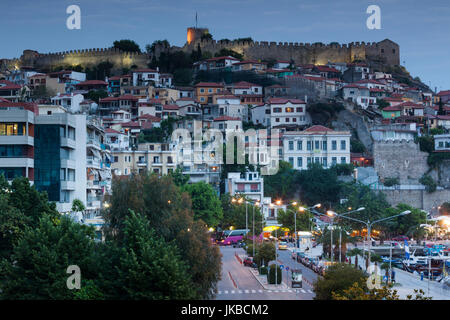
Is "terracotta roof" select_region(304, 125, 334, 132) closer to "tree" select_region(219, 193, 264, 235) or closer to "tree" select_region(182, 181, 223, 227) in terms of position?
"tree" select_region(219, 193, 264, 235)

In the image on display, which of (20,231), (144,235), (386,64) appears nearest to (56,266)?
(144,235)

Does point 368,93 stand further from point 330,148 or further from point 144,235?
point 144,235

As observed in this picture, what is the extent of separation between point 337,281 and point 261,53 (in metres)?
95.6

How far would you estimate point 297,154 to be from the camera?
7781cm

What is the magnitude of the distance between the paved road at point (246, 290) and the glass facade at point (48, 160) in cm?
949

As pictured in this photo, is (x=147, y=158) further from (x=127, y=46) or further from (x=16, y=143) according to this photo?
(x=127, y=46)

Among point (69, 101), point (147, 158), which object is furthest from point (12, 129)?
point (69, 101)

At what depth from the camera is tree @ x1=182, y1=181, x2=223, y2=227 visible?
5819cm

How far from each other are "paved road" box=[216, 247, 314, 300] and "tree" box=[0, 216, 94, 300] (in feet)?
19.3

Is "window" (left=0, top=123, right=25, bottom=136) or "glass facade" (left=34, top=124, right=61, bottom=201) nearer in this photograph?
"window" (left=0, top=123, right=25, bottom=136)

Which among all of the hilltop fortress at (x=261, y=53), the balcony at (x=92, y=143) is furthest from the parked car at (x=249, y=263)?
the hilltop fortress at (x=261, y=53)

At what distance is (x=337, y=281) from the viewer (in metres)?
25.0

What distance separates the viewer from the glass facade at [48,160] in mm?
39281

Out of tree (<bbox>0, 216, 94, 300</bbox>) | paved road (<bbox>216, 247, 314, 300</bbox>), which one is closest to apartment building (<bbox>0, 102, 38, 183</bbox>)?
paved road (<bbox>216, 247, 314, 300</bbox>)
